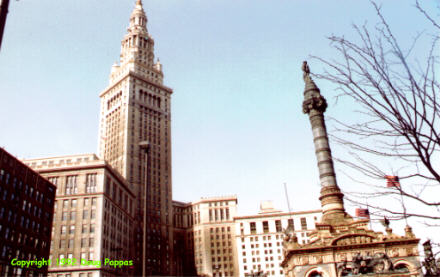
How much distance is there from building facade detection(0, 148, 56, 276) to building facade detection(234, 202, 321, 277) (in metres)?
62.7

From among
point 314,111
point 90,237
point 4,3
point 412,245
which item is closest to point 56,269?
point 90,237

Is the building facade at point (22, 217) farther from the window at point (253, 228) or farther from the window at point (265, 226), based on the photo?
the window at point (265, 226)

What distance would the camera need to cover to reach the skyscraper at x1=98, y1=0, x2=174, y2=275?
319 feet

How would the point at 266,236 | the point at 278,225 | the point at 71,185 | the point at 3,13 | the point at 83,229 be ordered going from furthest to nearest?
the point at 278,225
the point at 266,236
the point at 71,185
the point at 83,229
the point at 3,13

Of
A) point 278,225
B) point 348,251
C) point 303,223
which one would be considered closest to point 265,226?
point 278,225

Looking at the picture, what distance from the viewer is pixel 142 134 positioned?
10644 cm

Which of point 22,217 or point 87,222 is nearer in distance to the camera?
point 22,217

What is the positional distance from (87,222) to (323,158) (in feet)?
156

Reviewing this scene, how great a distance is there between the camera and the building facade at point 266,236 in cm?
10494

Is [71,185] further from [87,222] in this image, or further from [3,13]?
[3,13]

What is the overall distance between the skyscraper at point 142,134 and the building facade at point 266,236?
70.7 feet

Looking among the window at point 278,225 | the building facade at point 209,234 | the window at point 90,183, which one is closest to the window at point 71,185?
the window at point 90,183

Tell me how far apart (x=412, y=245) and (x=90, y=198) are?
57.0 m

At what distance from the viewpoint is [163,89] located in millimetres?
120875
